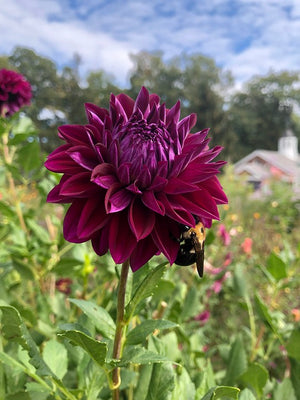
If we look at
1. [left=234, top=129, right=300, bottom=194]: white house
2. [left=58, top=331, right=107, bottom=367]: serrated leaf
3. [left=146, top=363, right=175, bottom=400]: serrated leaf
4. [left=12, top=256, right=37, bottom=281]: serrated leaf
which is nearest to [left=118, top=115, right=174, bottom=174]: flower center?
[left=58, top=331, right=107, bottom=367]: serrated leaf

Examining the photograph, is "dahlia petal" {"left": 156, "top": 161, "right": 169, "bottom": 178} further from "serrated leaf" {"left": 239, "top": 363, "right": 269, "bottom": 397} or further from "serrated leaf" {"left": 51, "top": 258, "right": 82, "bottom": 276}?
"serrated leaf" {"left": 51, "top": 258, "right": 82, "bottom": 276}

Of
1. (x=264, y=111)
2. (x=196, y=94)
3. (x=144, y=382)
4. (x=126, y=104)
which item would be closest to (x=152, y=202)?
(x=126, y=104)

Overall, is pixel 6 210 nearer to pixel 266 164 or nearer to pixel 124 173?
pixel 124 173

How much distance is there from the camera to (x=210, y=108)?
2756 cm

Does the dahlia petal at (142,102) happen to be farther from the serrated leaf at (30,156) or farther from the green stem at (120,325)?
the serrated leaf at (30,156)

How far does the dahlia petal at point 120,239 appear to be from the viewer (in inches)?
20.4

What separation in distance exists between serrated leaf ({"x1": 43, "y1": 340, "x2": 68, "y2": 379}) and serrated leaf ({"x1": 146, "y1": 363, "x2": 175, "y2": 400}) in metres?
0.20

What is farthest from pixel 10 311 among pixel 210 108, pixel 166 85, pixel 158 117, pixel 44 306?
pixel 166 85

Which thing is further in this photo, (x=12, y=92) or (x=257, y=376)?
(x=12, y=92)

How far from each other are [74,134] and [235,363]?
871mm

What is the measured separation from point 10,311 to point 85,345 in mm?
128

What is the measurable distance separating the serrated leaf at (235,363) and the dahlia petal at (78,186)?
81cm

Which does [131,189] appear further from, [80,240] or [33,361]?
[33,361]

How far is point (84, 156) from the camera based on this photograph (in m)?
0.57
